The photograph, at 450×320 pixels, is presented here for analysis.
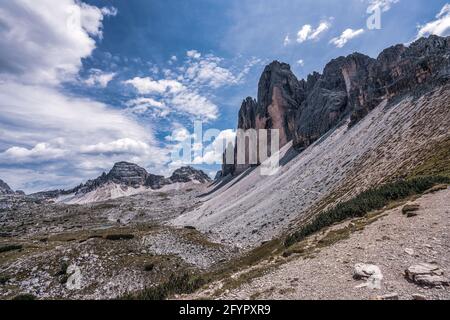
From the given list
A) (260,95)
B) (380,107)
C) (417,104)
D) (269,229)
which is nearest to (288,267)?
(269,229)

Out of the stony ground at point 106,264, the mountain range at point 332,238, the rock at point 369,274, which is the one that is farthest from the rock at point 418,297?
the stony ground at point 106,264

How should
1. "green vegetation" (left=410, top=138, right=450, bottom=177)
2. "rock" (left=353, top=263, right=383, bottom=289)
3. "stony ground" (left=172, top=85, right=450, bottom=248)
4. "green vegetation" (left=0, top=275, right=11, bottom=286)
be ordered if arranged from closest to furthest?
1. "rock" (left=353, top=263, right=383, bottom=289)
2. "green vegetation" (left=410, top=138, right=450, bottom=177)
3. "green vegetation" (left=0, top=275, right=11, bottom=286)
4. "stony ground" (left=172, top=85, right=450, bottom=248)

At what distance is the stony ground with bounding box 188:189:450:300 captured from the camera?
31.9 ft

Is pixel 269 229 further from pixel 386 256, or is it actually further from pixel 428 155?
pixel 386 256

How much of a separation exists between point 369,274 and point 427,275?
1945mm

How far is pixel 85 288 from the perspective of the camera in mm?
25531

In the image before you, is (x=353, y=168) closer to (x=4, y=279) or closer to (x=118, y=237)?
(x=118, y=237)

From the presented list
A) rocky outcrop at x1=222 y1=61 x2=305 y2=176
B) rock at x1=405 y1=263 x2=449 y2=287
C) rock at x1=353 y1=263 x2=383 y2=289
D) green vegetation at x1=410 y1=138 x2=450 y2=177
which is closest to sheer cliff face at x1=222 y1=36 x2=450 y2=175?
rocky outcrop at x1=222 y1=61 x2=305 y2=176

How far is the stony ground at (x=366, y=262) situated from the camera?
9.72 metres

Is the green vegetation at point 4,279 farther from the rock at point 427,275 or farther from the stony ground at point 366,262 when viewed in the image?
the rock at point 427,275

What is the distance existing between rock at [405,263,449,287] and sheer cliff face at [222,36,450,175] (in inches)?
1966

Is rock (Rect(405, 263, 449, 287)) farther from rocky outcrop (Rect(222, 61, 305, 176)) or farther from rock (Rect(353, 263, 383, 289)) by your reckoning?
rocky outcrop (Rect(222, 61, 305, 176))
